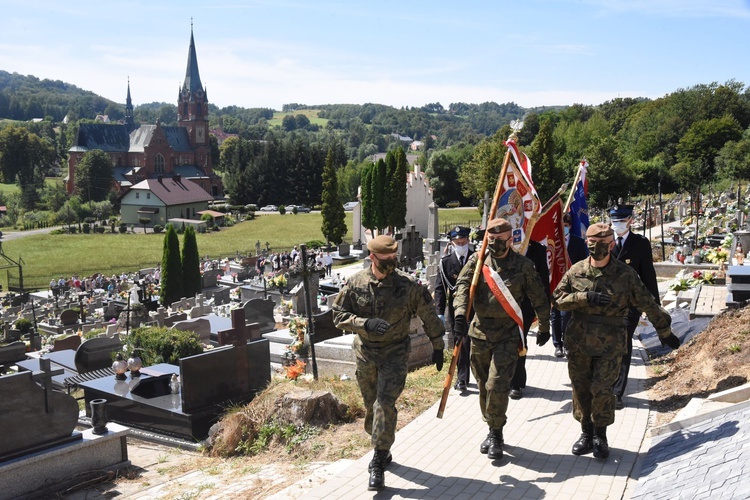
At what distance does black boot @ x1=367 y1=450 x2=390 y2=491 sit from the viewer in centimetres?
547

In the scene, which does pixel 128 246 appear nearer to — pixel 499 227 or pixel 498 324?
pixel 499 227

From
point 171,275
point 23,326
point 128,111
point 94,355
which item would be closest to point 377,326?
point 94,355

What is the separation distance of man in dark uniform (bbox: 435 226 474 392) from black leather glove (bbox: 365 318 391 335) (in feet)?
7.02

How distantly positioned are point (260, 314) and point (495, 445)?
11.1 metres

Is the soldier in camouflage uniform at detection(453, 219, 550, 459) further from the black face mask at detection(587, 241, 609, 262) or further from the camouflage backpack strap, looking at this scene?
the black face mask at detection(587, 241, 609, 262)

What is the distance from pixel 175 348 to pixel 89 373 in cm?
181

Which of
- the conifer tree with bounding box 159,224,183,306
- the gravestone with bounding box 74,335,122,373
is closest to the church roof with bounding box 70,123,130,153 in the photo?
the conifer tree with bounding box 159,224,183,306

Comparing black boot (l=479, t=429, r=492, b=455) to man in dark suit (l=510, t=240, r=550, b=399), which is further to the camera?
man in dark suit (l=510, t=240, r=550, b=399)

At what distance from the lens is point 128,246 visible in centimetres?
6003

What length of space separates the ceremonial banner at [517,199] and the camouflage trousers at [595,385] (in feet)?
6.81

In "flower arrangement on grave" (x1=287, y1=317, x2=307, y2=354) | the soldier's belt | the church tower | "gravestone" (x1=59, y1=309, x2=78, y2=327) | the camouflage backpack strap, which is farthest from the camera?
the church tower

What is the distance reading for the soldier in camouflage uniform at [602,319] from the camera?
5.77 m

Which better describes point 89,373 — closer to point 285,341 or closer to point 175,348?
point 175,348

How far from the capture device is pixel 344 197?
88750 millimetres
